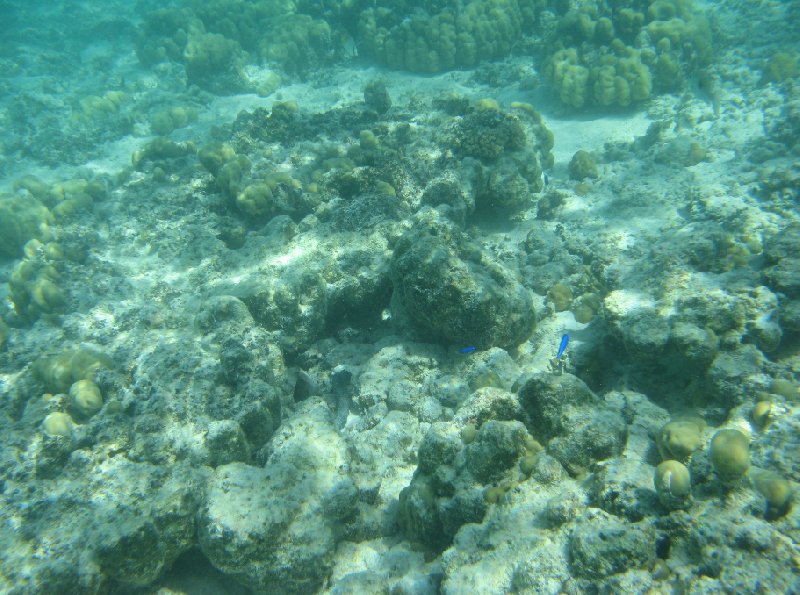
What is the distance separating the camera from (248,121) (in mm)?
9742

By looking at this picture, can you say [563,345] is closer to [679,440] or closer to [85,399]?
[679,440]

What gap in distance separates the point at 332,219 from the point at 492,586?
5.13 metres

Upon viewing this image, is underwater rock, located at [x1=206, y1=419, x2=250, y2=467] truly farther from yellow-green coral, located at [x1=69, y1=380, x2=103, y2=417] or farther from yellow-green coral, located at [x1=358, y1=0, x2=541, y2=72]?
yellow-green coral, located at [x1=358, y1=0, x2=541, y2=72]

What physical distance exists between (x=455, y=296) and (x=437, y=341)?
34.6 inches

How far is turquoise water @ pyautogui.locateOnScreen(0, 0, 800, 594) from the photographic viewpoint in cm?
279

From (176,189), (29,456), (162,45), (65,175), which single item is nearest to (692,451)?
(29,456)

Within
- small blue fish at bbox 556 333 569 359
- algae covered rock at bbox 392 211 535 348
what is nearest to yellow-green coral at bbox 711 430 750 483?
small blue fish at bbox 556 333 569 359

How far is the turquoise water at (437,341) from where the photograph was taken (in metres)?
2.79

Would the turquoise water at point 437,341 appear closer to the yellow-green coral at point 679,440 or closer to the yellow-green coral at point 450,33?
the yellow-green coral at point 679,440

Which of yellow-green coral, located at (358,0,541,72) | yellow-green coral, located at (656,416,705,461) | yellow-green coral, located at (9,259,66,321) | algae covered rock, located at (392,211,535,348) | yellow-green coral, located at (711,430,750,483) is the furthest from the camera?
yellow-green coral, located at (358,0,541,72)

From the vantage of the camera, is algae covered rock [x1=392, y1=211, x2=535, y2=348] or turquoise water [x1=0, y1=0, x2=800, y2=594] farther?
algae covered rock [x1=392, y1=211, x2=535, y2=348]

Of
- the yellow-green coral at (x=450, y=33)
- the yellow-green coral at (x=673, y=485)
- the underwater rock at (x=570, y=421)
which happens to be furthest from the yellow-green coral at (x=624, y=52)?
the yellow-green coral at (x=673, y=485)

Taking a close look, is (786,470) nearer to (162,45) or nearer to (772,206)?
(772,206)

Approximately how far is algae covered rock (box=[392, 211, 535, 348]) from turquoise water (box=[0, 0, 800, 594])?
3cm
